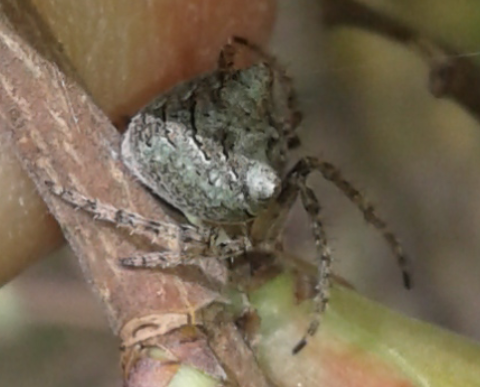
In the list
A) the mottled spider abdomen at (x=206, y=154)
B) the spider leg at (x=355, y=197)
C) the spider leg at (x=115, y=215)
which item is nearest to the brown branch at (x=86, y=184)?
the spider leg at (x=115, y=215)

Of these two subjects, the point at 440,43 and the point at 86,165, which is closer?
the point at 86,165

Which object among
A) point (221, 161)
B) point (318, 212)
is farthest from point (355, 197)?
point (221, 161)

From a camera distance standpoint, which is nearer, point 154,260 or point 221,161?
point 154,260

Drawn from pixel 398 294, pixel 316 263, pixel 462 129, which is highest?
pixel 462 129

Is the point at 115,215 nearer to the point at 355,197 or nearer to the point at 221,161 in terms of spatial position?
the point at 221,161

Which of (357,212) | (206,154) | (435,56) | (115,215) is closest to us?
(115,215)

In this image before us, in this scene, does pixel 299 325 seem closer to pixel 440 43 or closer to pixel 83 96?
pixel 83 96

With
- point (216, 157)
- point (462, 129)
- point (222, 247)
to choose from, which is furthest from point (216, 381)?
point (462, 129)
